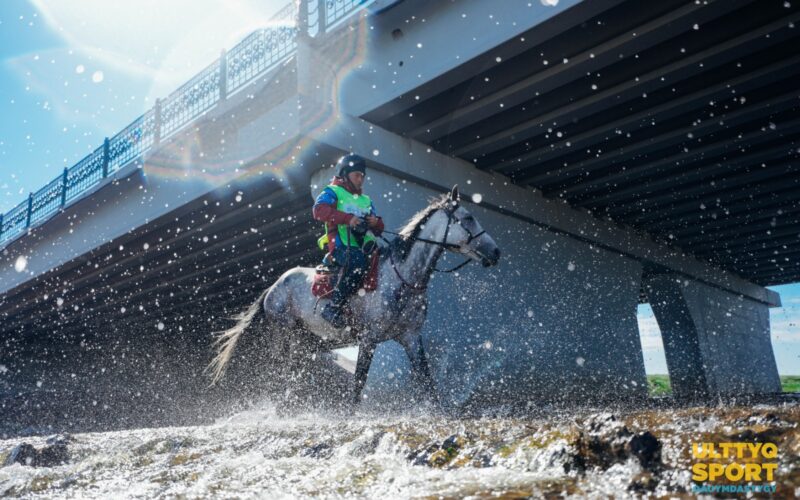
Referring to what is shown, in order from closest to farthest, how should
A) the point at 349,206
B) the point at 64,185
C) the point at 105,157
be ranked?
the point at 349,206, the point at 105,157, the point at 64,185

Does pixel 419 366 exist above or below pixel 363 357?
below

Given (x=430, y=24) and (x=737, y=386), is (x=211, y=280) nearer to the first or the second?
(x=430, y=24)

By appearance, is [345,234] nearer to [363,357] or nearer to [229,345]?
[363,357]

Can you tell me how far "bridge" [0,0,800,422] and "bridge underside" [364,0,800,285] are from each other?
0.04 metres

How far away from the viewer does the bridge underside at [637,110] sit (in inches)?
266

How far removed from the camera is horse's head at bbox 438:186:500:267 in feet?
18.8

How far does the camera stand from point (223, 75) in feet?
36.9

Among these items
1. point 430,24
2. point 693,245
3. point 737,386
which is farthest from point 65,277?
point 737,386

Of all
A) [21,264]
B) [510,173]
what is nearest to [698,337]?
[510,173]

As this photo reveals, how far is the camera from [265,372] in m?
7.35

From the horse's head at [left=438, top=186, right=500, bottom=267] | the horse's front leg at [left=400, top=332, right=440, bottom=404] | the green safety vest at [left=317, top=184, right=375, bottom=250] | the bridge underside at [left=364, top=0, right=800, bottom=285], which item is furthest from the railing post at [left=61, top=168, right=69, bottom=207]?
the horse's head at [left=438, top=186, right=500, bottom=267]

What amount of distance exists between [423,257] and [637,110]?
5.14 metres

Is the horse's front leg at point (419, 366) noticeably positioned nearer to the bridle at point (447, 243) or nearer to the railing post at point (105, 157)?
the bridle at point (447, 243)

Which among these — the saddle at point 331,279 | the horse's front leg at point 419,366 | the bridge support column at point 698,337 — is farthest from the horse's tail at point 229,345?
the bridge support column at point 698,337
